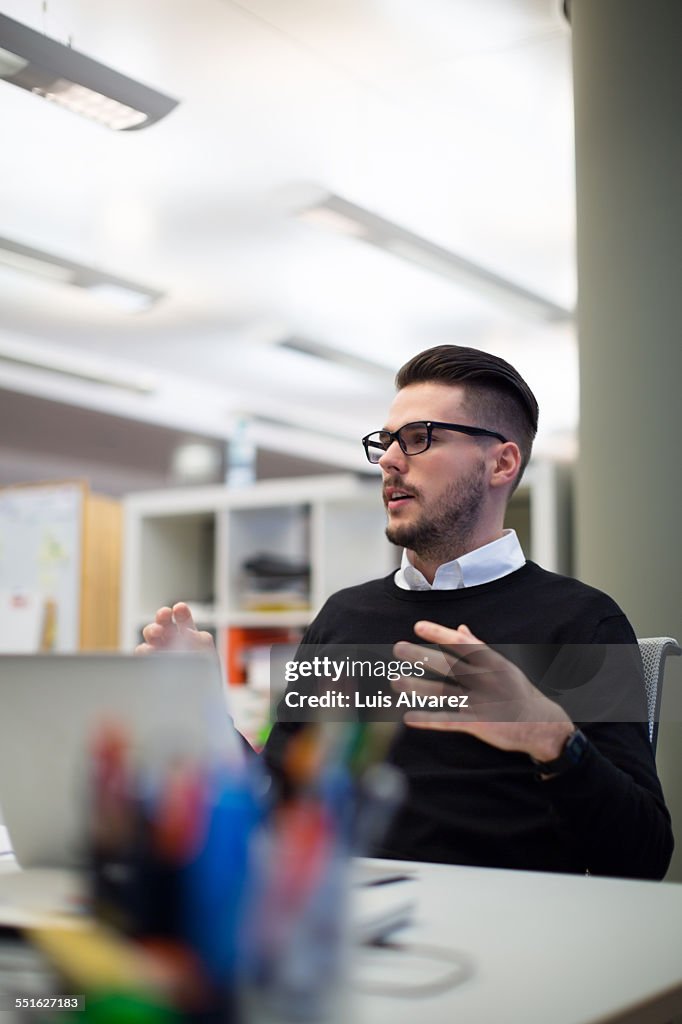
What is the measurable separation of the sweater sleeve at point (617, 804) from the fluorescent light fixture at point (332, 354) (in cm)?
578

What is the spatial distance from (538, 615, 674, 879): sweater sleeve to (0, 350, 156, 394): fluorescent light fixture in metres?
6.09

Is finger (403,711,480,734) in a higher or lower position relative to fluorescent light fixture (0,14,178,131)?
lower

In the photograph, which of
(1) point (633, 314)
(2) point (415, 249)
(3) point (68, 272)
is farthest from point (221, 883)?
(3) point (68, 272)

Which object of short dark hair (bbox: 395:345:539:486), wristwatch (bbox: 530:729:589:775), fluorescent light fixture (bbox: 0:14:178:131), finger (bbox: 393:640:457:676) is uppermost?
fluorescent light fixture (bbox: 0:14:178:131)

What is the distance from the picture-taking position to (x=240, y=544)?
4508mm

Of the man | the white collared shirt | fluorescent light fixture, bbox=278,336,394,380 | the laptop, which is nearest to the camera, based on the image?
the laptop

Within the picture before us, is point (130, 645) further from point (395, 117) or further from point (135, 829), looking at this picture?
point (135, 829)

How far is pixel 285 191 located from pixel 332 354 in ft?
6.70

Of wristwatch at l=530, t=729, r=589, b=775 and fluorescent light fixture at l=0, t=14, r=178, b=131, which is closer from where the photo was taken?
wristwatch at l=530, t=729, r=589, b=775

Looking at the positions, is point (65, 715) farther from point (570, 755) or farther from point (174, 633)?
point (570, 755)

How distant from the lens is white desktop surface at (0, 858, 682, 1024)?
0.62 meters

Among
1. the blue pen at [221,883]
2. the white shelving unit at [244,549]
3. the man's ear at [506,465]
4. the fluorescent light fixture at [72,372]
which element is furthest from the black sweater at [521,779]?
the fluorescent light fixture at [72,372]

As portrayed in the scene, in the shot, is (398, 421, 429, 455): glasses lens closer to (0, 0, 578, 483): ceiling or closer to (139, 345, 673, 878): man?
(139, 345, 673, 878): man

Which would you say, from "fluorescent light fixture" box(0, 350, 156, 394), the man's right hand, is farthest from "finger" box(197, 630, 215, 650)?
"fluorescent light fixture" box(0, 350, 156, 394)
